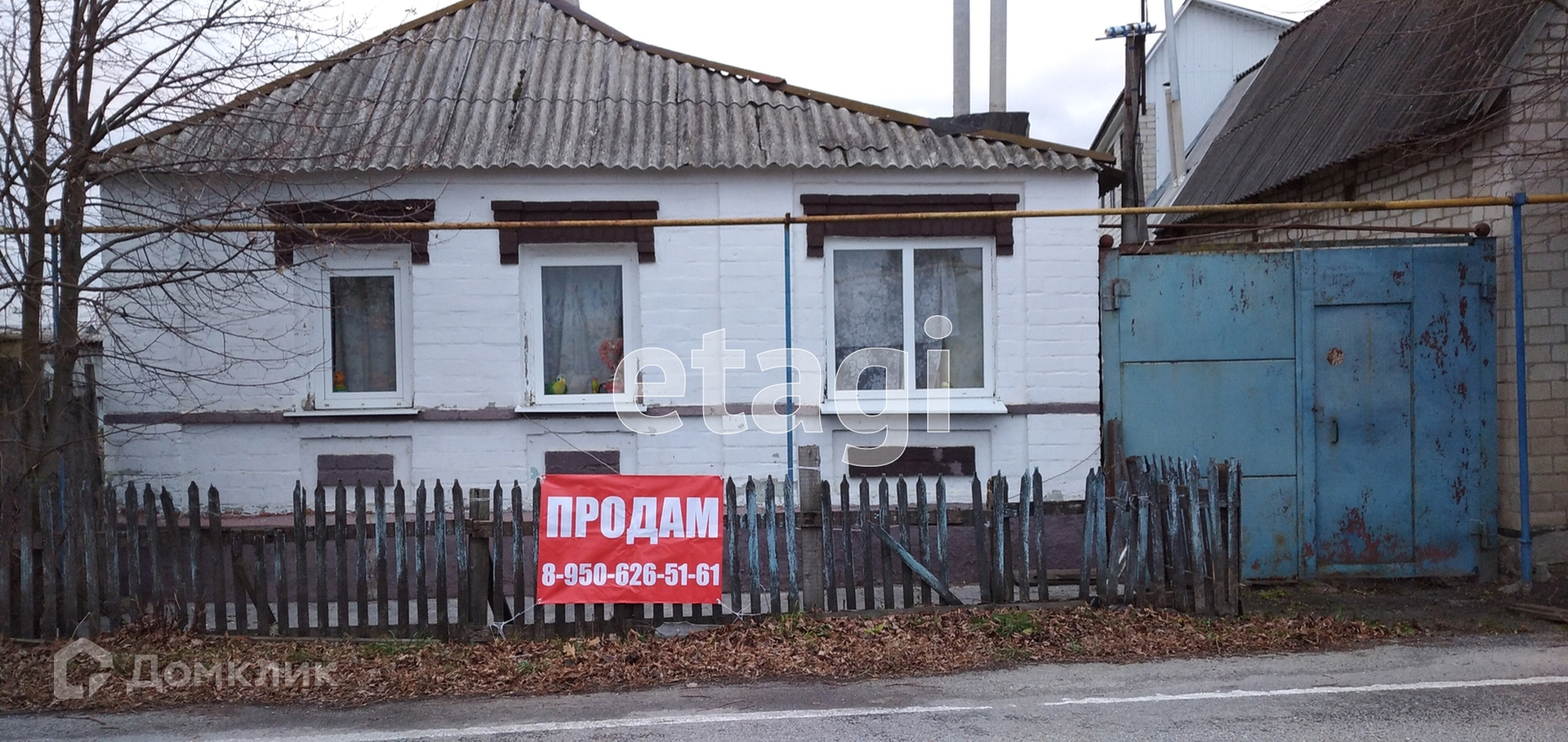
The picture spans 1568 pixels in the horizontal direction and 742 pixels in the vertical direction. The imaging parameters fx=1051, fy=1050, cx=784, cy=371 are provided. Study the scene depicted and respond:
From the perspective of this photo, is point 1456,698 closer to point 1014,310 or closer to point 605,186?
point 1014,310

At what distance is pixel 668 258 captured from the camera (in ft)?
28.9

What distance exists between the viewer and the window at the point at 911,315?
901 centimetres

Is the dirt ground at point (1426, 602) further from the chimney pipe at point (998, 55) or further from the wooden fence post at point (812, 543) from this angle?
the chimney pipe at point (998, 55)

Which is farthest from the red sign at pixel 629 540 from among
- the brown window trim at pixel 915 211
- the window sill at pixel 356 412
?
the brown window trim at pixel 915 211

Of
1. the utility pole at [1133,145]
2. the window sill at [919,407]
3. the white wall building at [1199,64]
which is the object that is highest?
the white wall building at [1199,64]

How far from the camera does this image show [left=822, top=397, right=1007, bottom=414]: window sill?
28.9ft

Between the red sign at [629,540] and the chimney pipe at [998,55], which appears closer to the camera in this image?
Result: the red sign at [629,540]

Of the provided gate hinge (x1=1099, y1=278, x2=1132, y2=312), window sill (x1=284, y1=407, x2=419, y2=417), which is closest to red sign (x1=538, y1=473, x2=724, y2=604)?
window sill (x1=284, y1=407, x2=419, y2=417)

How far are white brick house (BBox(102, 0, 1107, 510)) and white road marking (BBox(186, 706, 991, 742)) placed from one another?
352 cm

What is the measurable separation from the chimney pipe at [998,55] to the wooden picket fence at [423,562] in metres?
4.20

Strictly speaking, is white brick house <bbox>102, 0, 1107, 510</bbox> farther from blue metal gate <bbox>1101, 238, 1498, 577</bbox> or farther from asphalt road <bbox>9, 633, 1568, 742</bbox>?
asphalt road <bbox>9, 633, 1568, 742</bbox>

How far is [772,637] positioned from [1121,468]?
3.39m

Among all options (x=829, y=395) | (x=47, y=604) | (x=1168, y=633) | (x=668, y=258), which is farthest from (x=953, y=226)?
(x=47, y=604)

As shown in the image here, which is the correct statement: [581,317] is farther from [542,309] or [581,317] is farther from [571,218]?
[571,218]
